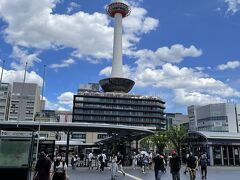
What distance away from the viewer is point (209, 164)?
40.2 metres

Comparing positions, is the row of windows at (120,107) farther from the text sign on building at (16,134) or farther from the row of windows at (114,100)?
the text sign on building at (16,134)

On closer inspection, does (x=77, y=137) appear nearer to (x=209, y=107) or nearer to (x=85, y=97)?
(x=85, y=97)

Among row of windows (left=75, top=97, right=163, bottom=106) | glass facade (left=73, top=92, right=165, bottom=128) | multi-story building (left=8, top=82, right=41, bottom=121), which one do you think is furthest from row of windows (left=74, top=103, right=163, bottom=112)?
multi-story building (left=8, top=82, right=41, bottom=121)

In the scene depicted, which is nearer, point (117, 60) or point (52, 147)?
point (52, 147)

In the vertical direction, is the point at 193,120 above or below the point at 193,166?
above

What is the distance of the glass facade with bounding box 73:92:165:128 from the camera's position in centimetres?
11988

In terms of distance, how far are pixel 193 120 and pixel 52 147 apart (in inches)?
4850

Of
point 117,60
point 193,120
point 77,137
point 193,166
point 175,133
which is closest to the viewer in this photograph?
point 193,166

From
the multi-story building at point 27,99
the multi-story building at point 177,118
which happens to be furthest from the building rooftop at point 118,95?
the multi-story building at point 177,118

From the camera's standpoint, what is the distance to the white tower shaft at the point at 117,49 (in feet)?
413

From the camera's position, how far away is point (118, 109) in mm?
122625

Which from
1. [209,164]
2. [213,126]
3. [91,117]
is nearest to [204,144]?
[209,164]

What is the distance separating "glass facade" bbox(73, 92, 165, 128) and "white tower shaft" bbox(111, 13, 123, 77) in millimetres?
9211

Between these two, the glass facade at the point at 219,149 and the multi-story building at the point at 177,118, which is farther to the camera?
the multi-story building at the point at 177,118
